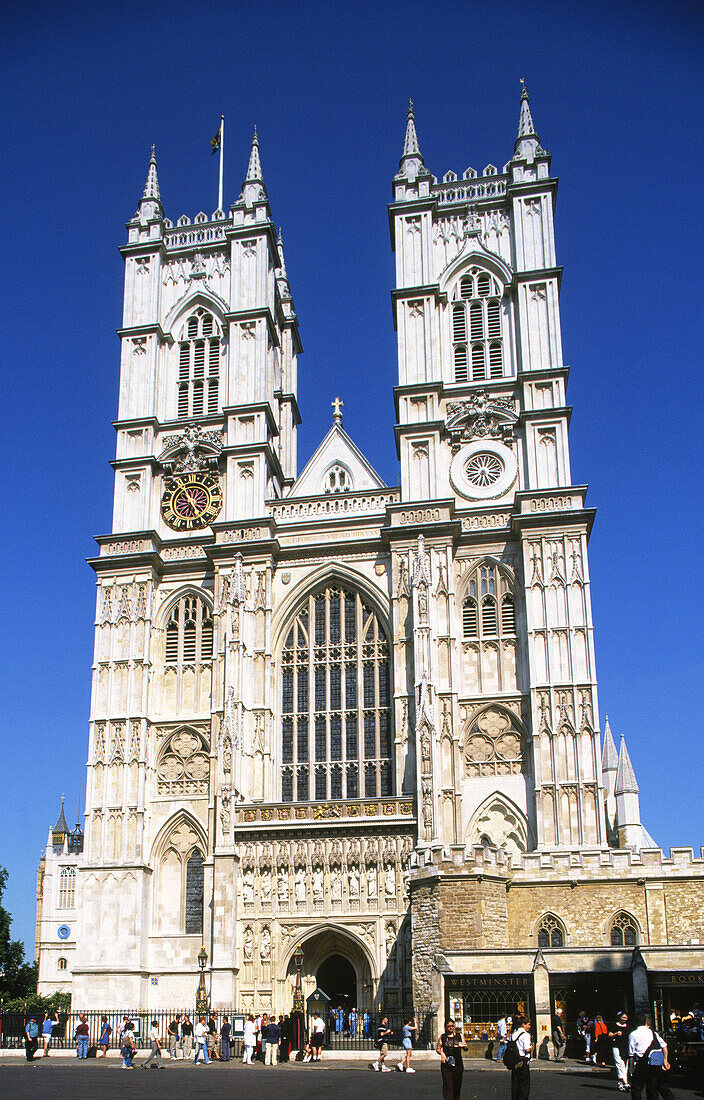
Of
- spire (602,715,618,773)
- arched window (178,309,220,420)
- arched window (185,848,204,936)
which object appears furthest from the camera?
spire (602,715,618,773)

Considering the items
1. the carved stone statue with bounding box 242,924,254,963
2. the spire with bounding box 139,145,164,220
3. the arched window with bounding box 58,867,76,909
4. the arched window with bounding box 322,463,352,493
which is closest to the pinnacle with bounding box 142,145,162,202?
the spire with bounding box 139,145,164,220

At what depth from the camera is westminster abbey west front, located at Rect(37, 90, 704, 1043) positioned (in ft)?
113

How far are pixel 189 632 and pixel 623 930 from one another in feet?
62.1

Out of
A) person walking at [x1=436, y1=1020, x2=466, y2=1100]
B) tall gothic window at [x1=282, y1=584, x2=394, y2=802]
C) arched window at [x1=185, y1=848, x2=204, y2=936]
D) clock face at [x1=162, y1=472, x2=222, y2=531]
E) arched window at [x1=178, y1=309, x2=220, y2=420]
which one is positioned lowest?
person walking at [x1=436, y1=1020, x2=466, y2=1100]

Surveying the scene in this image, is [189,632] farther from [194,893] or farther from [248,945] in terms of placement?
[248,945]

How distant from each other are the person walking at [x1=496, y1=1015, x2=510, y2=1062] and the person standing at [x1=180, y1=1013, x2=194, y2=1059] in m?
8.75

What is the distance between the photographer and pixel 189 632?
41.8m

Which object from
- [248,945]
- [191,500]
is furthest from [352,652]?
[248,945]

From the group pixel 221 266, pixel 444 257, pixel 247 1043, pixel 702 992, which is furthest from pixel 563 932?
pixel 221 266

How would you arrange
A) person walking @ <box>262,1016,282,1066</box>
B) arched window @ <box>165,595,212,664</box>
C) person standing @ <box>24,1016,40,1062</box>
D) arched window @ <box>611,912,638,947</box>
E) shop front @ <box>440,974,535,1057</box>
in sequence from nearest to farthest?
shop front @ <box>440,974,535,1057</box> < person walking @ <box>262,1016,282,1066</box> < person standing @ <box>24,1016,40,1062</box> < arched window @ <box>611,912,638,947</box> < arched window @ <box>165,595,212,664</box>

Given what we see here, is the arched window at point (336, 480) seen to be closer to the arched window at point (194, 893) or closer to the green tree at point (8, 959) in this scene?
the arched window at point (194, 893)

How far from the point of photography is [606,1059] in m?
23.8

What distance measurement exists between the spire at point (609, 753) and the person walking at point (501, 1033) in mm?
42610

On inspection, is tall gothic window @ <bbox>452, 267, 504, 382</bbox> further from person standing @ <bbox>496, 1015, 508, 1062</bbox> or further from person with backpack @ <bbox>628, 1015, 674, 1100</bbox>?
person with backpack @ <bbox>628, 1015, 674, 1100</bbox>
